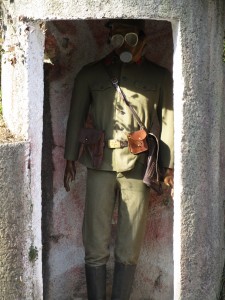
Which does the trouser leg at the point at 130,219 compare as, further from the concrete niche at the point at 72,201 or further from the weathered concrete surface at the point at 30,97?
the weathered concrete surface at the point at 30,97

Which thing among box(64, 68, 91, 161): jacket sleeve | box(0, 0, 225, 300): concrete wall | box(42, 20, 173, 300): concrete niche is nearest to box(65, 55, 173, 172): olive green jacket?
box(64, 68, 91, 161): jacket sleeve

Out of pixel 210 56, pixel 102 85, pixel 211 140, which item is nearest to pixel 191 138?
pixel 211 140

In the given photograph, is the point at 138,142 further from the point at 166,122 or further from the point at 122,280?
the point at 122,280

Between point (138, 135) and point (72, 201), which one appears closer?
point (138, 135)

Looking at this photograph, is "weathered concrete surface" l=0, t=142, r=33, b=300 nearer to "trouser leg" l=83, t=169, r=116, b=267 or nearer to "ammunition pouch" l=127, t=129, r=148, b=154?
"trouser leg" l=83, t=169, r=116, b=267

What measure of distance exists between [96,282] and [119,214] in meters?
0.60

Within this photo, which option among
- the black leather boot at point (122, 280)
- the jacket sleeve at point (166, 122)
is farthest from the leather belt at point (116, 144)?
the black leather boot at point (122, 280)

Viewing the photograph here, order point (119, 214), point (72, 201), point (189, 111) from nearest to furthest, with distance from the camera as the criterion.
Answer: point (189, 111) < point (119, 214) < point (72, 201)

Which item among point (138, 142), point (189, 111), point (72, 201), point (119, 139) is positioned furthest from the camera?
point (72, 201)

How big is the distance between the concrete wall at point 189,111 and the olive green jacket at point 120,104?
480 mm

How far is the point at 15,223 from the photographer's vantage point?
550 centimetres

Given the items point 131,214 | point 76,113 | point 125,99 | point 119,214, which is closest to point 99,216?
point 119,214

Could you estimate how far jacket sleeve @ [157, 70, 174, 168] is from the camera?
5980 mm

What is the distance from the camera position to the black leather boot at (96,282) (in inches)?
243
